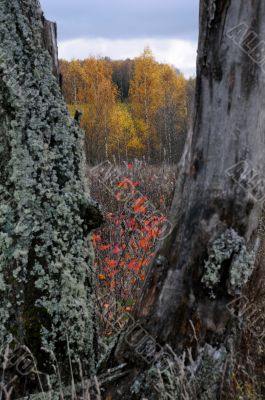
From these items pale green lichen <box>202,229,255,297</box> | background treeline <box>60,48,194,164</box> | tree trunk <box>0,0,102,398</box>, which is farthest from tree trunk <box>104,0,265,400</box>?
background treeline <box>60,48,194,164</box>

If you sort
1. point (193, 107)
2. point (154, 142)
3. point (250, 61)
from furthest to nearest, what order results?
point (154, 142), point (193, 107), point (250, 61)

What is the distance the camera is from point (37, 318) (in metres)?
2.77

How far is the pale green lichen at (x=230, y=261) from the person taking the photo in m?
2.46

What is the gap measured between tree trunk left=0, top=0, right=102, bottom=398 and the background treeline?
2791 cm

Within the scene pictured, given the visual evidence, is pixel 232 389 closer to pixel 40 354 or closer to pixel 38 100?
pixel 40 354

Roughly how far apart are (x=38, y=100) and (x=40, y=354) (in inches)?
53.4

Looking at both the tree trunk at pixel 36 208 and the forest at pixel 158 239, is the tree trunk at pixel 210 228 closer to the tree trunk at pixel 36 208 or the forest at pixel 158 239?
the forest at pixel 158 239

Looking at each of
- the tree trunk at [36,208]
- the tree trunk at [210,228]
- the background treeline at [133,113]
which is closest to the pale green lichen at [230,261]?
the tree trunk at [210,228]

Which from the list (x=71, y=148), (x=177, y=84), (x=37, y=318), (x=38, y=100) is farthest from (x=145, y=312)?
(x=177, y=84)

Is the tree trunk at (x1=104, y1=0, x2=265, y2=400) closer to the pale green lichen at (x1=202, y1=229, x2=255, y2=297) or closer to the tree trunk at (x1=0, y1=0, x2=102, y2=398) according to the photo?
the pale green lichen at (x1=202, y1=229, x2=255, y2=297)

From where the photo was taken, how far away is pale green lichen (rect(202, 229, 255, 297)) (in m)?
2.46

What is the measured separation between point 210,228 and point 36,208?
914 mm

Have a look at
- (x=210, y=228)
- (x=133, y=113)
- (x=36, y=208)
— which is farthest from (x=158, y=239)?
(x=133, y=113)

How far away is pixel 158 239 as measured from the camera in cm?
286
